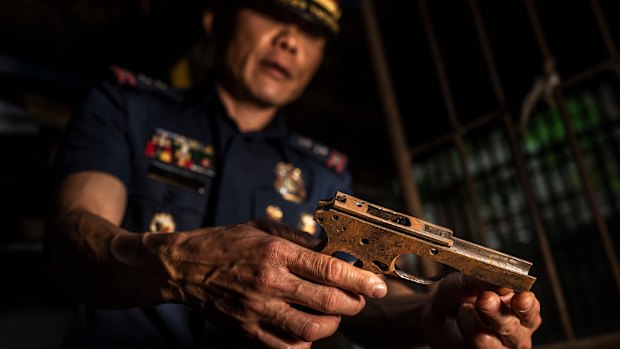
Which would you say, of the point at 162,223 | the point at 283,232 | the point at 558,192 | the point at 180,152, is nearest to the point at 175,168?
the point at 180,152

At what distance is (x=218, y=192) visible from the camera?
160 centimetres

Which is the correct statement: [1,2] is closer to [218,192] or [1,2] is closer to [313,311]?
[218,192]

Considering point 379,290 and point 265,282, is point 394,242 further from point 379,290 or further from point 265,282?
point 265,282

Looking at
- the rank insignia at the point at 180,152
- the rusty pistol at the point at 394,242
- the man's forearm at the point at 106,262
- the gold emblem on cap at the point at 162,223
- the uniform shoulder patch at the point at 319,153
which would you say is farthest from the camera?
the uniform shoulder patch at the point at 319,153

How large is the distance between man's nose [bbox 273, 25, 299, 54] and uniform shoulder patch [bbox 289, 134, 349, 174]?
356mm

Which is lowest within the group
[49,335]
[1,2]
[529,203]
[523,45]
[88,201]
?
[49,335]

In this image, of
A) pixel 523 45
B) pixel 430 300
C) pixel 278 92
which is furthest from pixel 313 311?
pixel 523 45

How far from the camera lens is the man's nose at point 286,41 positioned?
5.84 ft

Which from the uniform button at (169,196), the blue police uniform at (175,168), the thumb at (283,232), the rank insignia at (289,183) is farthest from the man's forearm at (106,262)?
the rank insignia at (289,183)

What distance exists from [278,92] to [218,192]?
1.50 feet

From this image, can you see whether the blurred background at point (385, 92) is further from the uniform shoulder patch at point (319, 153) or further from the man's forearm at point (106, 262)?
the uniform shoulder patch at point (319, 153)

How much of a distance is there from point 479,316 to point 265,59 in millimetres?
1165

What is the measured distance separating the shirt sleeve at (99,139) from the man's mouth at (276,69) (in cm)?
51

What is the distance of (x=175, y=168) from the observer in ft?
5.22
